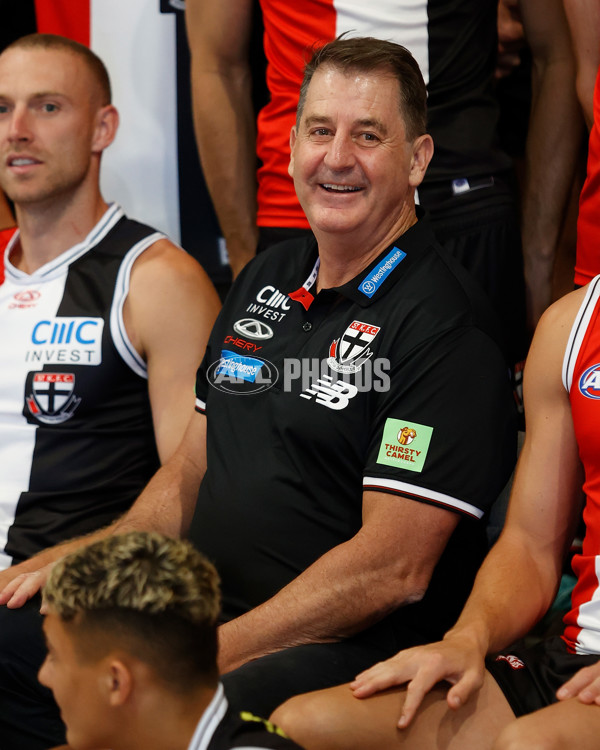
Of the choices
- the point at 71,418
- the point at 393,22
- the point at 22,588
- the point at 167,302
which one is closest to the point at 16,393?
the point at 71,418

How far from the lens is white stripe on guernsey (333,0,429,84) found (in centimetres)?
271

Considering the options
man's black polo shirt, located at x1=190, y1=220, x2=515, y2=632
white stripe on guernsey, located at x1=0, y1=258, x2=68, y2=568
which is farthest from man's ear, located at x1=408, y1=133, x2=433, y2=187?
white stripe on guernsey, located at x1=0, y1=258, x2=68, y2=568

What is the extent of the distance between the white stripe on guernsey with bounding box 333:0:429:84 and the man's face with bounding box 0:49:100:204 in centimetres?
78

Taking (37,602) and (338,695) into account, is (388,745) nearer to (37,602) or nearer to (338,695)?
(338,695)

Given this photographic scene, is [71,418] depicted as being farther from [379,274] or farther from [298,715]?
[298,715]

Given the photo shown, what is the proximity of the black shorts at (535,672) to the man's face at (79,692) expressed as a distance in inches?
27.0

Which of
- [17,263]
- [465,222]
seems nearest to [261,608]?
[465,222]

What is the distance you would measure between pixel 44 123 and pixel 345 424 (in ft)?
4.62

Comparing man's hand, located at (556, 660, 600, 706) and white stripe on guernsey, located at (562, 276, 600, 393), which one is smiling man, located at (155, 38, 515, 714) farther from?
man's hand, located at (556, 660, 600, 706)

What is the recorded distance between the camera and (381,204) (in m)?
2.33

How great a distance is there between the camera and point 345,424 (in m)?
2.15

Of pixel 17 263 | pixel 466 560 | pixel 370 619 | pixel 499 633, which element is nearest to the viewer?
pixel 499 633

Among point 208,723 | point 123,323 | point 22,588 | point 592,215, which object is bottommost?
point 22,588

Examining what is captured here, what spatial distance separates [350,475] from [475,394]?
0.96ft
